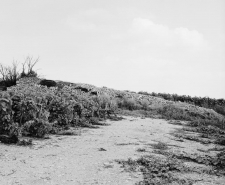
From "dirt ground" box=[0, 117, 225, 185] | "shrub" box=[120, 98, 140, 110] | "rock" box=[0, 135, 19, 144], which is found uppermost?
"shrub" box=[120, 98, 140, 110]

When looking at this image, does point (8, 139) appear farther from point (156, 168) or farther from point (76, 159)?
point (156, 168)

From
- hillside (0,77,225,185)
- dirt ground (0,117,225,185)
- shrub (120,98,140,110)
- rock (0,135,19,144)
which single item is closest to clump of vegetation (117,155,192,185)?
hillside (0,77,225,185)

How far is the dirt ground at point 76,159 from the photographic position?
3.60 metres

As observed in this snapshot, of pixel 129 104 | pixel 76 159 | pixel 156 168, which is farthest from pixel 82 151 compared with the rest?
pixel 129 104

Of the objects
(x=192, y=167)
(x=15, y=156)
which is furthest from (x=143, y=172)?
(x=15, y=156)

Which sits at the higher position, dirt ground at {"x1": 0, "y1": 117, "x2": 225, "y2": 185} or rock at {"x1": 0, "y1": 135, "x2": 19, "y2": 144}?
rock at {"x1": 0, "y1": 135, "x2": 19, "y2": 144}

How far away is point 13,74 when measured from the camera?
2142 centimetres

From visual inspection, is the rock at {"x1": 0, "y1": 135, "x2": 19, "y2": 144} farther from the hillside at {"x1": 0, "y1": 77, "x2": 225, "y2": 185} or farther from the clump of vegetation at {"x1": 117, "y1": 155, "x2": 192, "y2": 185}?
the clump of vegetation at {"x1": 117, "y1": 155, "x2": 192, "y2": 185}

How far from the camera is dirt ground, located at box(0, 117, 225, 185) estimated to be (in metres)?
3.60

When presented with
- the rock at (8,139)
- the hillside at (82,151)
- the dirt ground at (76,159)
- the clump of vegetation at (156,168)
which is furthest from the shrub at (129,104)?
the clump of vegetation at (156,168)

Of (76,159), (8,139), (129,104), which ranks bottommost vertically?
(76,159)

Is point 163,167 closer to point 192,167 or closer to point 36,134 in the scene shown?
point 192,167

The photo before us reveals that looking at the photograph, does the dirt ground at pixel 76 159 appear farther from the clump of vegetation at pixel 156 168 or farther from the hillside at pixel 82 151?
the clump of vegetation at pixel 156 168

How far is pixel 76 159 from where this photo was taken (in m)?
4.48
